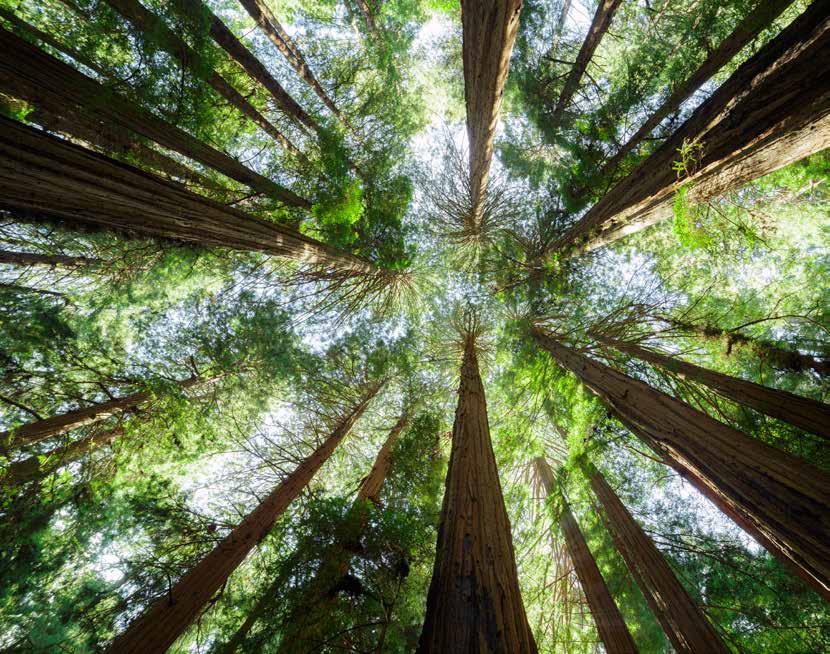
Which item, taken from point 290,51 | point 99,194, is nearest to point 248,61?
point 290,51

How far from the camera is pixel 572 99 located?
7461 mm

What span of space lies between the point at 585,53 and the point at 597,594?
9.68 meters

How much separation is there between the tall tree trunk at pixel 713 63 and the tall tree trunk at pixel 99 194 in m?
5.94

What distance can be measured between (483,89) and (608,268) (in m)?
4.31

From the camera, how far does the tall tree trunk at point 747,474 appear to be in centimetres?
170

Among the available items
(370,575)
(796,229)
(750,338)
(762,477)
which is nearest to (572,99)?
(796,229)

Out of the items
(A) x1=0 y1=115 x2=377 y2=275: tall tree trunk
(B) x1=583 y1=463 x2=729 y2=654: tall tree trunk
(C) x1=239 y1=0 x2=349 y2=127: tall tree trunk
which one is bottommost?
(B) x1=583 y1=463 x2=729 y2=654: tall tree trunk

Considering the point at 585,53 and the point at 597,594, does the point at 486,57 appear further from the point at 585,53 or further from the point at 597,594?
the point at 597,594

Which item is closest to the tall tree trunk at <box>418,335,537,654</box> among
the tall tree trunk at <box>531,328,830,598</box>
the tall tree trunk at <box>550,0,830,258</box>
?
the tall tree trunk at <box>531,328,830,598</box>

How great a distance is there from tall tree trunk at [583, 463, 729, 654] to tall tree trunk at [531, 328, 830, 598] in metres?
1.10

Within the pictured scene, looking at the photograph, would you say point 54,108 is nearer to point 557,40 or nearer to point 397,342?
point 397,342

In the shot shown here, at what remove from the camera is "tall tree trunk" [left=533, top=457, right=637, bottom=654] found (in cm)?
340

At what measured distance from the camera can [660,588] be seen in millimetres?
3453

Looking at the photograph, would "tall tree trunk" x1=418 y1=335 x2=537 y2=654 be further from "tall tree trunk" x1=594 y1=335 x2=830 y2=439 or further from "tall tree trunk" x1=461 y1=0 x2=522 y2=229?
"tall tree trunk" x1=461 y1=0 x2=522 y2=229
